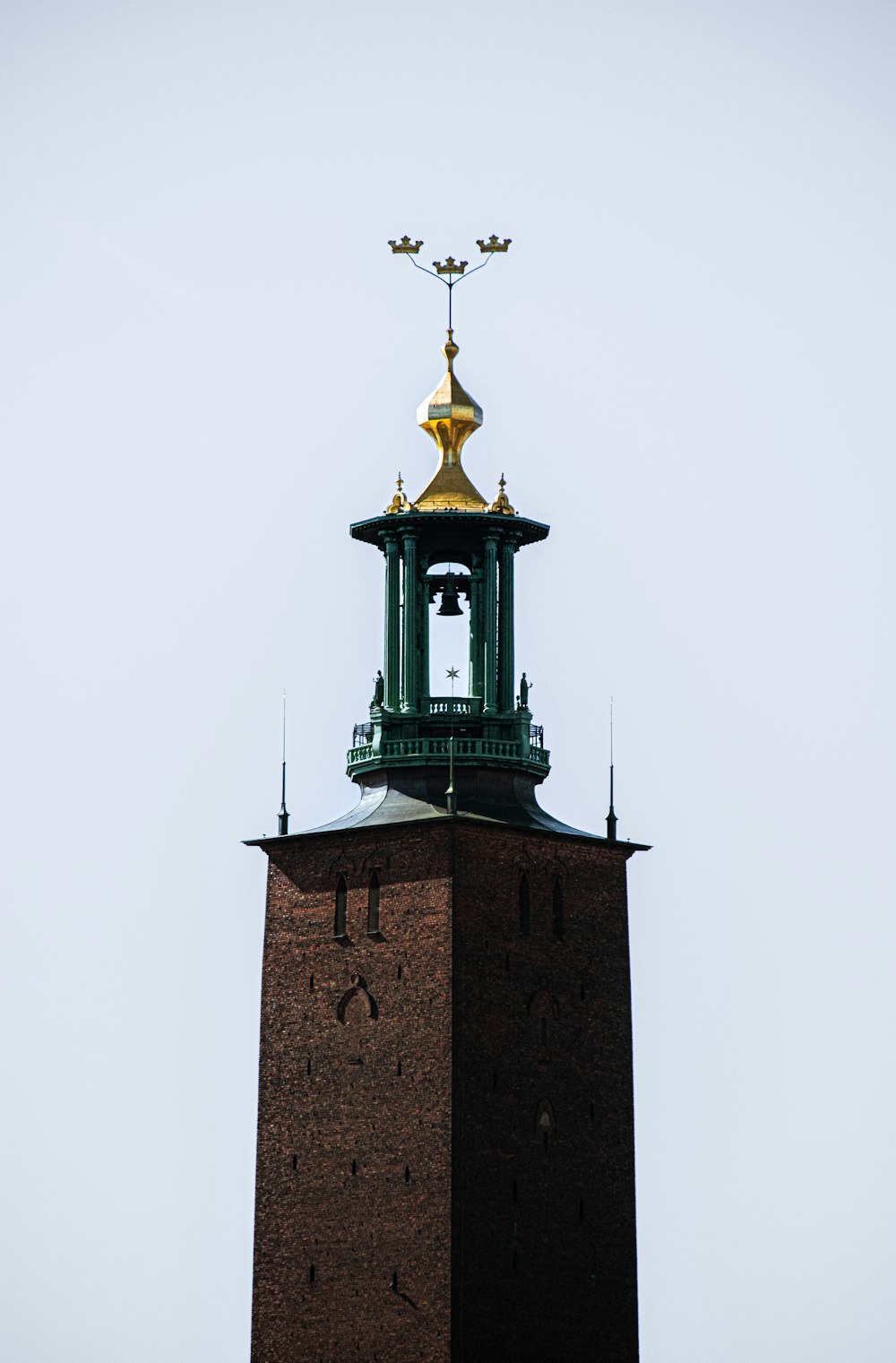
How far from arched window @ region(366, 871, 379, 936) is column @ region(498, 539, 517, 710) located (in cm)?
470

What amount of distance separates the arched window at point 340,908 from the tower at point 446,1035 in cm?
4

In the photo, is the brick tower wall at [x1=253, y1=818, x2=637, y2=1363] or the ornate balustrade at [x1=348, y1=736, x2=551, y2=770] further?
the ornate balustrade at [x1=348, y1=736, x2=551, y2=770]

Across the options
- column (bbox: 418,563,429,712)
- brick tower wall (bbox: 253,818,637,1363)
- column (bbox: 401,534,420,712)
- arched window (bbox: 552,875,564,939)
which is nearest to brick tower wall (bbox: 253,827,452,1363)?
brick tower wall (bbox: 253,818,637,1363)

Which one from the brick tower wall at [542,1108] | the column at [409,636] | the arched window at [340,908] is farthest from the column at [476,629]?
the arched window at [340,908]

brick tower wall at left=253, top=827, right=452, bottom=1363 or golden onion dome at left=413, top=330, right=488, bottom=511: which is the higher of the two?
golden onion dome at left=413, top=330, right=488, bottom=511

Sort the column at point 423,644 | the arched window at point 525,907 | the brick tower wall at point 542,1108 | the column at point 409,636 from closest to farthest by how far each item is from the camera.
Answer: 1. the brick tower wall at point 542,1108
2. the arched window at point 525,907
3. the column at point 409,636
4. the column at point 423,644

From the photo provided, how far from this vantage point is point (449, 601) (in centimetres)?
12219

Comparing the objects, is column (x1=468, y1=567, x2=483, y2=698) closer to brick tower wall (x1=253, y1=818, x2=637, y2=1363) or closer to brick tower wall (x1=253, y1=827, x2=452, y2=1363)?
brick tower wall (x1=253, y1=818, x2=637, y2=1363)

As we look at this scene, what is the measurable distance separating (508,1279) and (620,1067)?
19.3 feet

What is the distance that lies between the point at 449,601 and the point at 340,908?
719cm

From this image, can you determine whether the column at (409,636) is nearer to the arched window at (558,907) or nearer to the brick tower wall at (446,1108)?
the brick tower wall at (446,1108)

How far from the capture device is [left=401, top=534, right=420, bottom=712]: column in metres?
121

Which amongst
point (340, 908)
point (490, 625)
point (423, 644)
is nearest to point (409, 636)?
point (423, 644)

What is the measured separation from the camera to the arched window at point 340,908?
11994 centimetres
